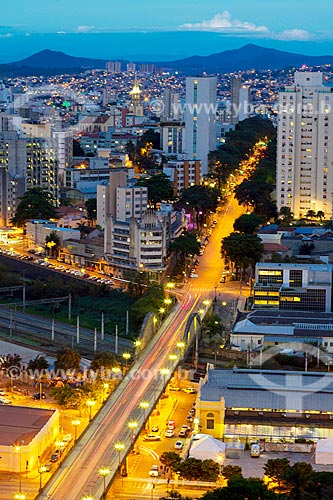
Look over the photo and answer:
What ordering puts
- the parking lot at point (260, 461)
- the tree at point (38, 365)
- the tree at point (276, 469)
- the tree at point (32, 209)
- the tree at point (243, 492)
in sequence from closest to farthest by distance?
the tree at point (243, 492)
the tree at point (276, 469)
the parking lot at point (260, 461)
the tree at point (38, 365)
the tree at point (32, 209)

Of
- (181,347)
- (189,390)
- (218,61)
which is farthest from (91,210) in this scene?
(218,61)

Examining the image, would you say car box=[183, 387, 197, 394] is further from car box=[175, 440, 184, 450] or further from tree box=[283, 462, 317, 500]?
tree box=[283, 462, 317, 500]

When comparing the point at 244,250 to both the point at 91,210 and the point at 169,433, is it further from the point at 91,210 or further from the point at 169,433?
the point at 169,433

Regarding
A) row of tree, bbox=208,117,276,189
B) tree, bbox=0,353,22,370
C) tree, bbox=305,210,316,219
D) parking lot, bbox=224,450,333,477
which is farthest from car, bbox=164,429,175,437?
row of tree, bbox=208,117,276,189

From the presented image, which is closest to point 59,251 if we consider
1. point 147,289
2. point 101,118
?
point 147,289

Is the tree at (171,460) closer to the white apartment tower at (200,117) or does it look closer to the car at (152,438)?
the car at (152,438)

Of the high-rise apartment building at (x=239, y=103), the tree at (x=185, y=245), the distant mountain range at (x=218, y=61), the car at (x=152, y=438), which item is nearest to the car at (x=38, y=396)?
the car at (x=152, y=438)
